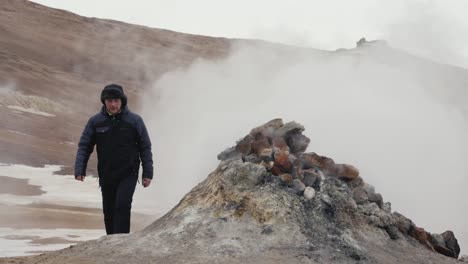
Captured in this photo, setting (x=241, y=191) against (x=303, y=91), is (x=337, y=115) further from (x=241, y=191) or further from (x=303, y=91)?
(x=241, y=191)

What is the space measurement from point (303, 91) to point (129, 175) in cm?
1125

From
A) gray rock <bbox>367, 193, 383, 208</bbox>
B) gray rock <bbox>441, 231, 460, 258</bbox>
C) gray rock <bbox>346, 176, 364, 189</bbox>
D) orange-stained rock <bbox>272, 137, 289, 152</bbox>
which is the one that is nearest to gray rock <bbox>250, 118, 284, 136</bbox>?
orange-stained rock <bbox>272, 137, 289, 152</bbox>

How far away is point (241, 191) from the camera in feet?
18.2

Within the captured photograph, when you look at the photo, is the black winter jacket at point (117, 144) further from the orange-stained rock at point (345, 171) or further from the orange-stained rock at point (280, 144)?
the orange-stained rock at point (345, 171)

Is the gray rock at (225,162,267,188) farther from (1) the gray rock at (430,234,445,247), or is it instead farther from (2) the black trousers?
(1) the gray rock at (430,234,445,247)

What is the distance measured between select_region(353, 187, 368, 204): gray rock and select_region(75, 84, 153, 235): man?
7.17ft

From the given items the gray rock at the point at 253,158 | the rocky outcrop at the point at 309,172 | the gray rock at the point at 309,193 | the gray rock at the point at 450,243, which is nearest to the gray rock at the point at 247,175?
the rocky outcrop at the point at 309,172

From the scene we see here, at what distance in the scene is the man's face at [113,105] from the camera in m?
4.81

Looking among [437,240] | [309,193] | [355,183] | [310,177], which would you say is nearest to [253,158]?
[310,177]

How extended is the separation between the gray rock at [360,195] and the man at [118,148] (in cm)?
218

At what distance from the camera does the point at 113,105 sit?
4820 mm

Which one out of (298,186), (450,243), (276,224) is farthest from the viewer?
(450,243)

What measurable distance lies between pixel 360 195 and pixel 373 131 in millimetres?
6074

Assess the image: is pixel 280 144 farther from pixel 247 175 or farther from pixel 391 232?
pixel 391 232
